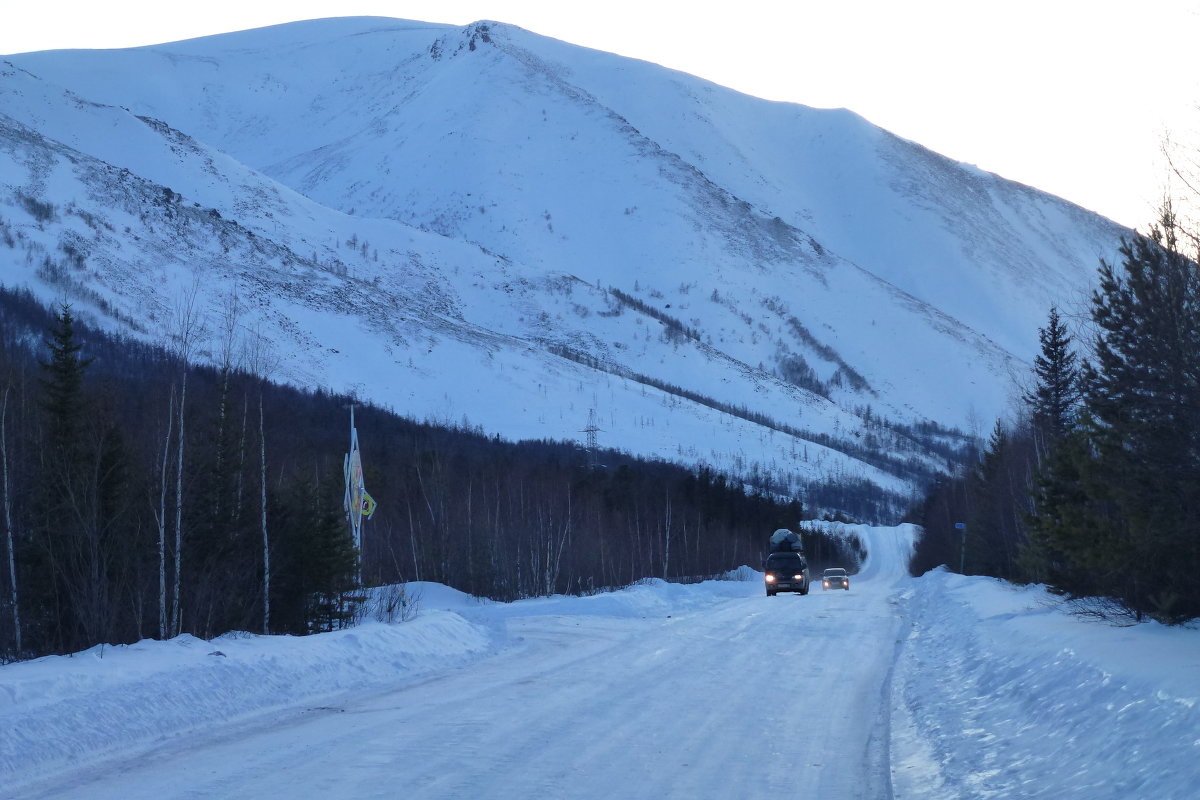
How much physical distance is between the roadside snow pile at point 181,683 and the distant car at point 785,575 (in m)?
35.7

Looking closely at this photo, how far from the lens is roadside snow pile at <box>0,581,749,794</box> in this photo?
10.0m

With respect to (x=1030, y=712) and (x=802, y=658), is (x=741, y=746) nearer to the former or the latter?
(x=1030, y=712)

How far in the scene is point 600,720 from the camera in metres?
12.1

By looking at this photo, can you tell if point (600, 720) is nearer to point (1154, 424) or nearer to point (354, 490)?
point (1154, 424)

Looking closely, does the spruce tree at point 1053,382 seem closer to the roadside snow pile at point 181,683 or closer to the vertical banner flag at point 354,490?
the vertical banner flag at point 354,490

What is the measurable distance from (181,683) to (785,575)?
4430 centimetres

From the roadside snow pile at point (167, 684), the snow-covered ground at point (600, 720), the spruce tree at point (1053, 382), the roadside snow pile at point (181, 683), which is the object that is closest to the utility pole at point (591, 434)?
the spruce tree at point (1053, 382)

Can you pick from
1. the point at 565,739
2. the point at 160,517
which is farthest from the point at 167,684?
the point at 160,517

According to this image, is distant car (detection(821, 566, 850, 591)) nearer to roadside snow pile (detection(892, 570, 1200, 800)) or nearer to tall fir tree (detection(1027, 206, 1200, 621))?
roadside snow pile (detection(892, 570, 1200, 800))

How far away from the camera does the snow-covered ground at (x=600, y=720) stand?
29.2ft

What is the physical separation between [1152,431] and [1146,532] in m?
1.30

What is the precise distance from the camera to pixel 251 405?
25719 mm

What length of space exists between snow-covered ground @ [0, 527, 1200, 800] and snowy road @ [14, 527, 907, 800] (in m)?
0.04

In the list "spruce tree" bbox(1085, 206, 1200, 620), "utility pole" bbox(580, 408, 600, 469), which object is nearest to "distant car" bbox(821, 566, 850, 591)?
"spruce tree" bbox(1085, 206, 1200, 620)
